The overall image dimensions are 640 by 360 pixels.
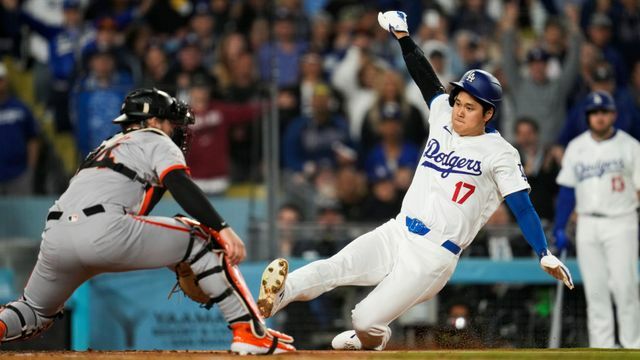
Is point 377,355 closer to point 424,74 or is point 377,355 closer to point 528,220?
point 528,220

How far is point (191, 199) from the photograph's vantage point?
5582mm

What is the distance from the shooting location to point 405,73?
39.0 ft

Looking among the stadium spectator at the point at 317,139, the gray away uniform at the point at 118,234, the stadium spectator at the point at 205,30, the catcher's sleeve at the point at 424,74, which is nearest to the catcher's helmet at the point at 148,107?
the gray away uniform at the point at 118,234

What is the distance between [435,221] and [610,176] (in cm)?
348

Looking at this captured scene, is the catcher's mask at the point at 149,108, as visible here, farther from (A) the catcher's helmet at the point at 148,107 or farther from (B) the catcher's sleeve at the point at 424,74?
(B) the catcher's sleeve at the point at 424,74

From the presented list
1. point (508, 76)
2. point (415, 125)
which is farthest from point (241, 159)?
point (508, 76)

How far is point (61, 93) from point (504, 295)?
15.9 feet

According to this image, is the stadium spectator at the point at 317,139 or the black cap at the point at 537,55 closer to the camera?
the stadium spectator at the point at 317,139

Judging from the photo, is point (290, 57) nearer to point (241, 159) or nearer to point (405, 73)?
point (405, 73)

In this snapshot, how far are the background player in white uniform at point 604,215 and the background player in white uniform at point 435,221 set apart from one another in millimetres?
3014

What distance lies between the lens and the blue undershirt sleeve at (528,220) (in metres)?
6.23

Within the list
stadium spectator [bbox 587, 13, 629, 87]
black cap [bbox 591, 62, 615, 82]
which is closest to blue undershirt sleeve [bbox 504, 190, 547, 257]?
black cap [bbox 591, 62, 615, 82]

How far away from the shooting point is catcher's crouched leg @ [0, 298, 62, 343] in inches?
233

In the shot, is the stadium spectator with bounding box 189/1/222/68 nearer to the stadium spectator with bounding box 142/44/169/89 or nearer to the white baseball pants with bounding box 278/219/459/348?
the stadium spectator with bounding box 142/44/169/89
